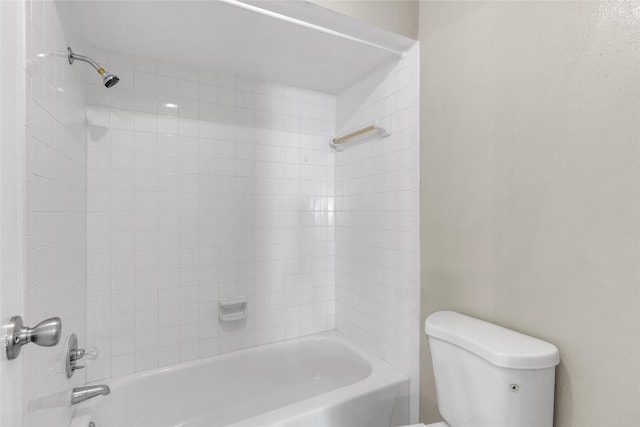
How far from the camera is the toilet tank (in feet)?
3.10

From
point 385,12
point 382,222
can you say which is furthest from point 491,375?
point 385,12

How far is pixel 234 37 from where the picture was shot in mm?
1530

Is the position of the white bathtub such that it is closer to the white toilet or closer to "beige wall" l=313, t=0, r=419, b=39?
the white toilet

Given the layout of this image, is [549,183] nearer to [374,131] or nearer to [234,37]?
[374,131]

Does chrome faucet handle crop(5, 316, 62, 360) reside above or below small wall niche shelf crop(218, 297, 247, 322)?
above

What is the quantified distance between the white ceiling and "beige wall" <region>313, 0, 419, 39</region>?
0.03 metres

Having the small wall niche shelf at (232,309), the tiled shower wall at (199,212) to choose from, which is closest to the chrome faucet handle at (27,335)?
the tiled shower wall at (199,212)

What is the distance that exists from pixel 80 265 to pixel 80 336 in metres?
0.33

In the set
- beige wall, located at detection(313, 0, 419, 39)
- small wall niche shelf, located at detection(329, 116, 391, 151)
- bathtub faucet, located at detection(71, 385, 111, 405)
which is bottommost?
bathtub faucet, located at detection(71, 385, 111, 405)

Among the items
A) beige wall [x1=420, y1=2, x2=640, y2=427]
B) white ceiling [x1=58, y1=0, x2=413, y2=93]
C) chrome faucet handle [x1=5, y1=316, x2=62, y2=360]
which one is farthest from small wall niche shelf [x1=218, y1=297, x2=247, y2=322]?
white ceiling [x1=58, y1=0, x2=413, y2=93]

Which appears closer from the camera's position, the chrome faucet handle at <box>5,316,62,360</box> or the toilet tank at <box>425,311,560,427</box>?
the chrome faucet handle at <box>5,316,62,360</box>

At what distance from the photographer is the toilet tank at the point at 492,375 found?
3.10 ft

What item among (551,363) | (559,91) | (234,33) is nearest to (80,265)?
(234,33)

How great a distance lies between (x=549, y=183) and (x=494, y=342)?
56cm
